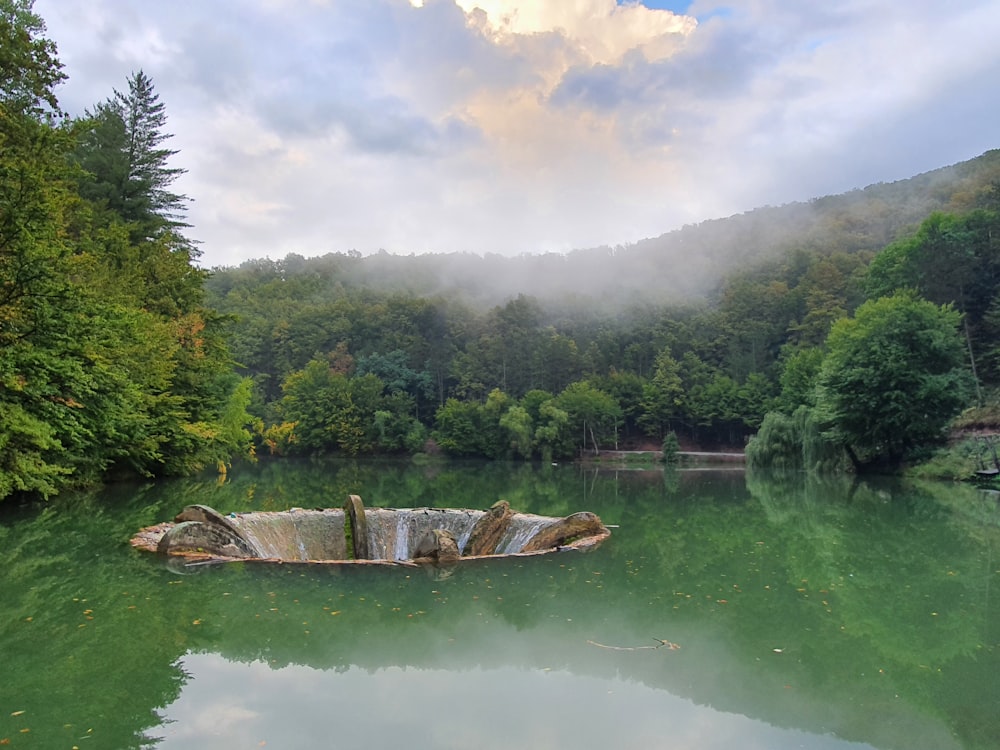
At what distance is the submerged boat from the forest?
3955 mm

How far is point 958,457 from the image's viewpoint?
2962 centimetres

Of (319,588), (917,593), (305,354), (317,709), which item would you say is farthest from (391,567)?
(305,354)

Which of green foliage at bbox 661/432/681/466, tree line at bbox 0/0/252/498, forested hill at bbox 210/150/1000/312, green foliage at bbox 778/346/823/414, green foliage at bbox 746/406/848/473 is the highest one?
forested hill at bbox 210/150/1000/312

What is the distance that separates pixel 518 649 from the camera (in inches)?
274

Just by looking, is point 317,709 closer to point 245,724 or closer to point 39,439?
point 245,724

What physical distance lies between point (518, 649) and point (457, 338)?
7968 cm

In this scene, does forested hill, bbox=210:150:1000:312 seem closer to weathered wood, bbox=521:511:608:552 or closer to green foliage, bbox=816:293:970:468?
green foliage, bbox=816:293:970:468

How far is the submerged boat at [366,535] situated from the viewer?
12047mm

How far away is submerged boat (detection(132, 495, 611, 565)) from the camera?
12047 mm

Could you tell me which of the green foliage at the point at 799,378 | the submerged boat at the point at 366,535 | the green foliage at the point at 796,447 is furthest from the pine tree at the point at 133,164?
the green foliage at the point at 799,378

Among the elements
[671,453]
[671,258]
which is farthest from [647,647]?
[671,258]

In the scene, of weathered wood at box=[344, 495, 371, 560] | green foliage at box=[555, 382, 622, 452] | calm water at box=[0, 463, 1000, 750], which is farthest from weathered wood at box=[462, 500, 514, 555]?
green foliage at box=[555, 382, 622, 452]

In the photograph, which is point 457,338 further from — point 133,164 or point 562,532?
point 562,532

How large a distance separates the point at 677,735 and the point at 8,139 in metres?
17.1
